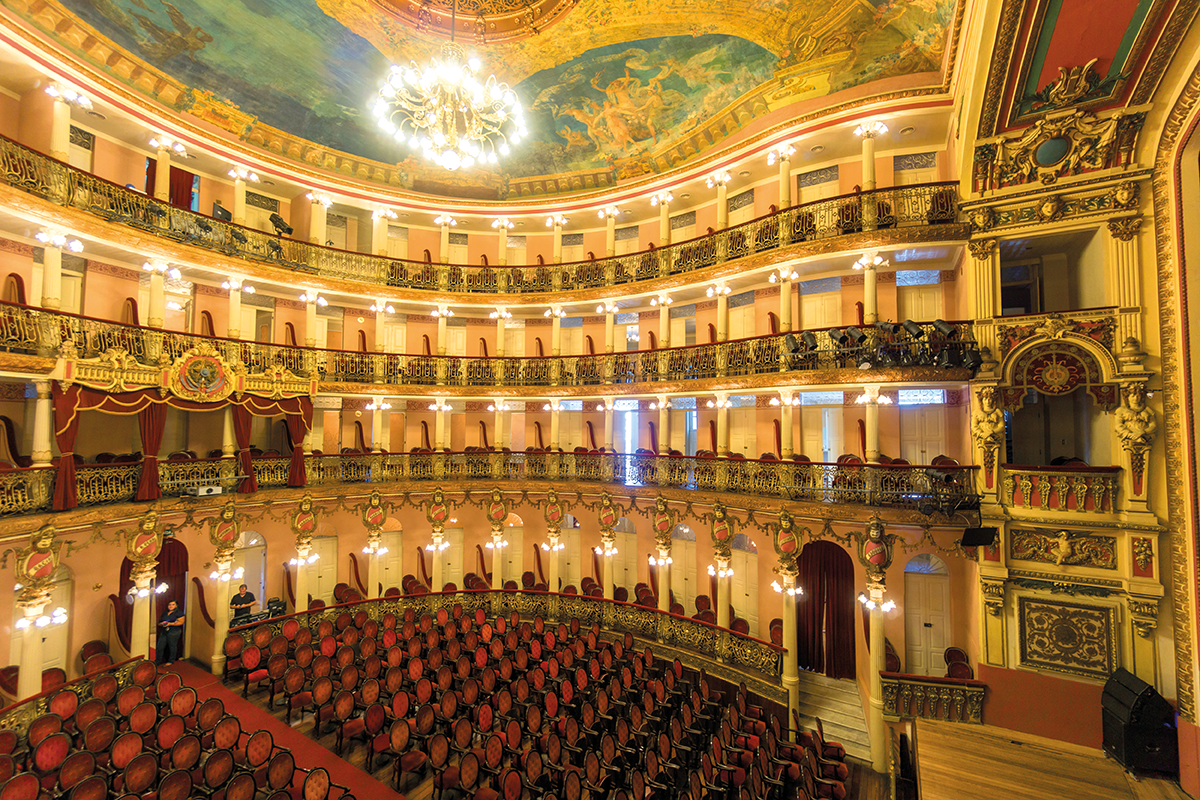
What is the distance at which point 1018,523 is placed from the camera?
10.4 metres

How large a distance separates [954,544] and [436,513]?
15.6 meters

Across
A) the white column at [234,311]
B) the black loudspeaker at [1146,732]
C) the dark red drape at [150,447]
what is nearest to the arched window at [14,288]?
the dark red drape at [150,447]

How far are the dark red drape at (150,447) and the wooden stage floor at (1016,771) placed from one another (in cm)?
1756

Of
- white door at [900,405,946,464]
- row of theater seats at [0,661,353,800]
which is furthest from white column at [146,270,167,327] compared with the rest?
white door at [900,405,946,464]

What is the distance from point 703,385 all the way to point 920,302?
655cm

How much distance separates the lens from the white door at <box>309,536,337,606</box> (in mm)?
17969

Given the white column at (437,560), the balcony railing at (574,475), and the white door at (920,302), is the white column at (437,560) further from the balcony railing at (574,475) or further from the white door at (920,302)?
the white door at (920,302)

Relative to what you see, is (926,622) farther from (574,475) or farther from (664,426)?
(574,475)

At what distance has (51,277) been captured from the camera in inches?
444

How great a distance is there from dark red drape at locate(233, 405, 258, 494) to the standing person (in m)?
3.39

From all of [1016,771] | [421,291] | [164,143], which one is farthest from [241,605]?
[1016,771]

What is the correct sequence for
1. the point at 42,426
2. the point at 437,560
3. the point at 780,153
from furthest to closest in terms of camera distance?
the point at 437,560, the point at 780,153, the point at 42,426

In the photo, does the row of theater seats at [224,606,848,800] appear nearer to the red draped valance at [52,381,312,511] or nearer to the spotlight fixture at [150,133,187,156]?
the red draped valance at [52,381,312,511]

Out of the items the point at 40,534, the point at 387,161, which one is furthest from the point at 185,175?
the point at 40,534
